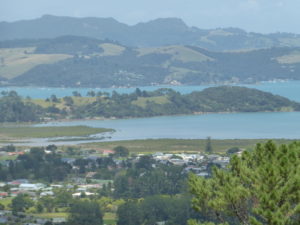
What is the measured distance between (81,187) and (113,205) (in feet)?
21.9

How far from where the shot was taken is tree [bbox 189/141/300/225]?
51.7 feet

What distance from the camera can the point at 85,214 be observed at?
38562 millimetres

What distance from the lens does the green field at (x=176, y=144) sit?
218 feet

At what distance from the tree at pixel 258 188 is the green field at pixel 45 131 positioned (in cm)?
6348

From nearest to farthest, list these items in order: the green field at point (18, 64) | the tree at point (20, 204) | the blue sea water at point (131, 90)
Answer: the tree at point (20, 204) → the blue sea water at point (131, 90) → the green field at point (18, 64)

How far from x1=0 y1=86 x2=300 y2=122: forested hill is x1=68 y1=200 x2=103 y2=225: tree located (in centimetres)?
6062

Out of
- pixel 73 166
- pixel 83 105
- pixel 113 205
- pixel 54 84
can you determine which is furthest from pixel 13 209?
pixel 54 84

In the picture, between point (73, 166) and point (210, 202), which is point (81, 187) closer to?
point (73, 166)

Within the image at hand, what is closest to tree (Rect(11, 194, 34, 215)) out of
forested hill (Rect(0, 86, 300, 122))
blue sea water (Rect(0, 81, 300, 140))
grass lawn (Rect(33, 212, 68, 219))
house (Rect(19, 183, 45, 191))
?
grass lawn (Rect(33, 212, 68, 219))

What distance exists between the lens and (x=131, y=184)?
48062mm

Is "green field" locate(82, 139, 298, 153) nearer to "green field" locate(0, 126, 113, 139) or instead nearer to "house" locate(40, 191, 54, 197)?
"green field" locate(0, 126, 113, 139)

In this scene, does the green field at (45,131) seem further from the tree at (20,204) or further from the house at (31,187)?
the tree at (20,204)

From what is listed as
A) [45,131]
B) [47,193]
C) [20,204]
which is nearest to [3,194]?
[47,193]

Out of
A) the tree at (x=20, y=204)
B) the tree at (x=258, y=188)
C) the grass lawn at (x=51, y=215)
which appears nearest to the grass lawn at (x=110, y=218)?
the grass lawn at (x=51, y=215)
